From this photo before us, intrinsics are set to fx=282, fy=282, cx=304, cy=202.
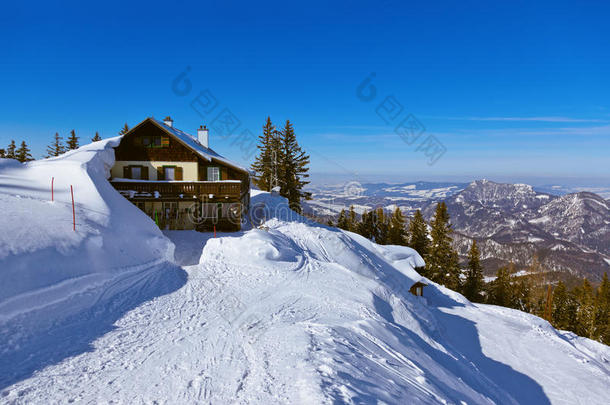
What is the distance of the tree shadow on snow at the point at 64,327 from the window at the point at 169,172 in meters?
15.5

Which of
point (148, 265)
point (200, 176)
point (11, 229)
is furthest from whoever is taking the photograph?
point (200, 176)

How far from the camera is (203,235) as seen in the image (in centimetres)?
2083

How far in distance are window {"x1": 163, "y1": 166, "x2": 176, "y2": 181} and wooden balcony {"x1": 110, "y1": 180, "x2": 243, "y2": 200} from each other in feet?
9.61

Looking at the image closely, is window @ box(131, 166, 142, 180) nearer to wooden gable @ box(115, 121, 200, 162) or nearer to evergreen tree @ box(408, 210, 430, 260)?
wooden gable @ box(115, 121, 200, 162)

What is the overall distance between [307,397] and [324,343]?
2.45 m

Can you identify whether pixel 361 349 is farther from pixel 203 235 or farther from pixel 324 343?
pixel 203 235

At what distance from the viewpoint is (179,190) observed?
21.5 metres

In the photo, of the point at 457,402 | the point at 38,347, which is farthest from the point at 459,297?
the point at 38,347

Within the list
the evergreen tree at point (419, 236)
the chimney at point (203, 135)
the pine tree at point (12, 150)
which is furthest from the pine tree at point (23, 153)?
the evergreen tree at point (419, 236)

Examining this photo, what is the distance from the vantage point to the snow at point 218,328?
5.35 metres

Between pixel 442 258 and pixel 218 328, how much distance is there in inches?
1313

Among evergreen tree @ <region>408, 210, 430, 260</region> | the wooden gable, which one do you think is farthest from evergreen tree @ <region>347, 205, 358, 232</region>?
the wooden gable

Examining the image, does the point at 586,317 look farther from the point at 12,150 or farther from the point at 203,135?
the point at 12,150

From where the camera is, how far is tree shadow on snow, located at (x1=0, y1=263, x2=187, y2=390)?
5644 millimetres
